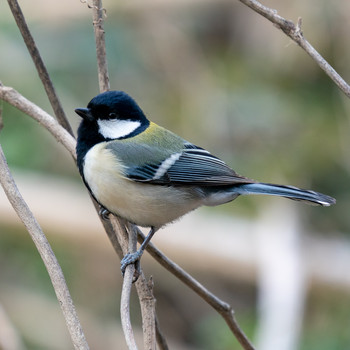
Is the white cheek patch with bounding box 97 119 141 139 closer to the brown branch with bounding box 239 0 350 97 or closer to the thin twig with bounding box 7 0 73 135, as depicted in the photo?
the thin twig with bounding box 7 0 73 135

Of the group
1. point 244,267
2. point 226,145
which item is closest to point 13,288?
point 244,267

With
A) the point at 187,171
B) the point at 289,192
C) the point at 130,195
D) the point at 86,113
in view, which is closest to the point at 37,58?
the point at 86,113

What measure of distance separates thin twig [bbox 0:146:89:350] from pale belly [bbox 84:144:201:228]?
14.7 inches

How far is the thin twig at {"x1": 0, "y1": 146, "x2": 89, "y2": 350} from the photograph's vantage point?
34.1 inches

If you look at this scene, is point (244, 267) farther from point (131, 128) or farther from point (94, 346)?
point (131, 128)

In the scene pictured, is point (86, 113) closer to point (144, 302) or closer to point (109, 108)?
point (109, 108)

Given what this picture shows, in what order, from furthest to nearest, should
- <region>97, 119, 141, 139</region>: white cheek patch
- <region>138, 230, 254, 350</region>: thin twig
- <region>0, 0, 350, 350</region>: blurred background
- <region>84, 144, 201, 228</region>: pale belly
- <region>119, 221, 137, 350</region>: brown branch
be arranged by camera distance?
<region>0, 0, 350, 350</region>: blurred background, <region>97, 119, 141, 139</region>: white cheek patch, <region>84, 144, 201, 228</region>: pale belly, <region>138, 230, 254, 350</region>: thin twig, <region>119, 221, 137, 350</region>: brown branch

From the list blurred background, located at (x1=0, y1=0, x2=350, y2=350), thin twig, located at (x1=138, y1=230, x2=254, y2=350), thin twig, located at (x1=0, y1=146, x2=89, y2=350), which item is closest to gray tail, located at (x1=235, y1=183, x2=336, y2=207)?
thin twig, located at (x1=138, y1=230, x2=254, y2=350)

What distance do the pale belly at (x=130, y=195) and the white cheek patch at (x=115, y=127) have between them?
5cm

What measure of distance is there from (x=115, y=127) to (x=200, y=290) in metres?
0.54

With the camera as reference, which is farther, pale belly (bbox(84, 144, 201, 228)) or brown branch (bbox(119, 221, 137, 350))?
pale belly (bbox(84, 144, 201, 228))

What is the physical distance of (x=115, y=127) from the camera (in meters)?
1.48

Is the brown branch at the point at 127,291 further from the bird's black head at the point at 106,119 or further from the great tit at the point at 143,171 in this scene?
the bird's black head at the point at 106,119

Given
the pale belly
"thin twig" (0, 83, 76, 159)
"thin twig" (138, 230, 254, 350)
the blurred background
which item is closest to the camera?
"thin twig" (138, 230, 254, 350)
